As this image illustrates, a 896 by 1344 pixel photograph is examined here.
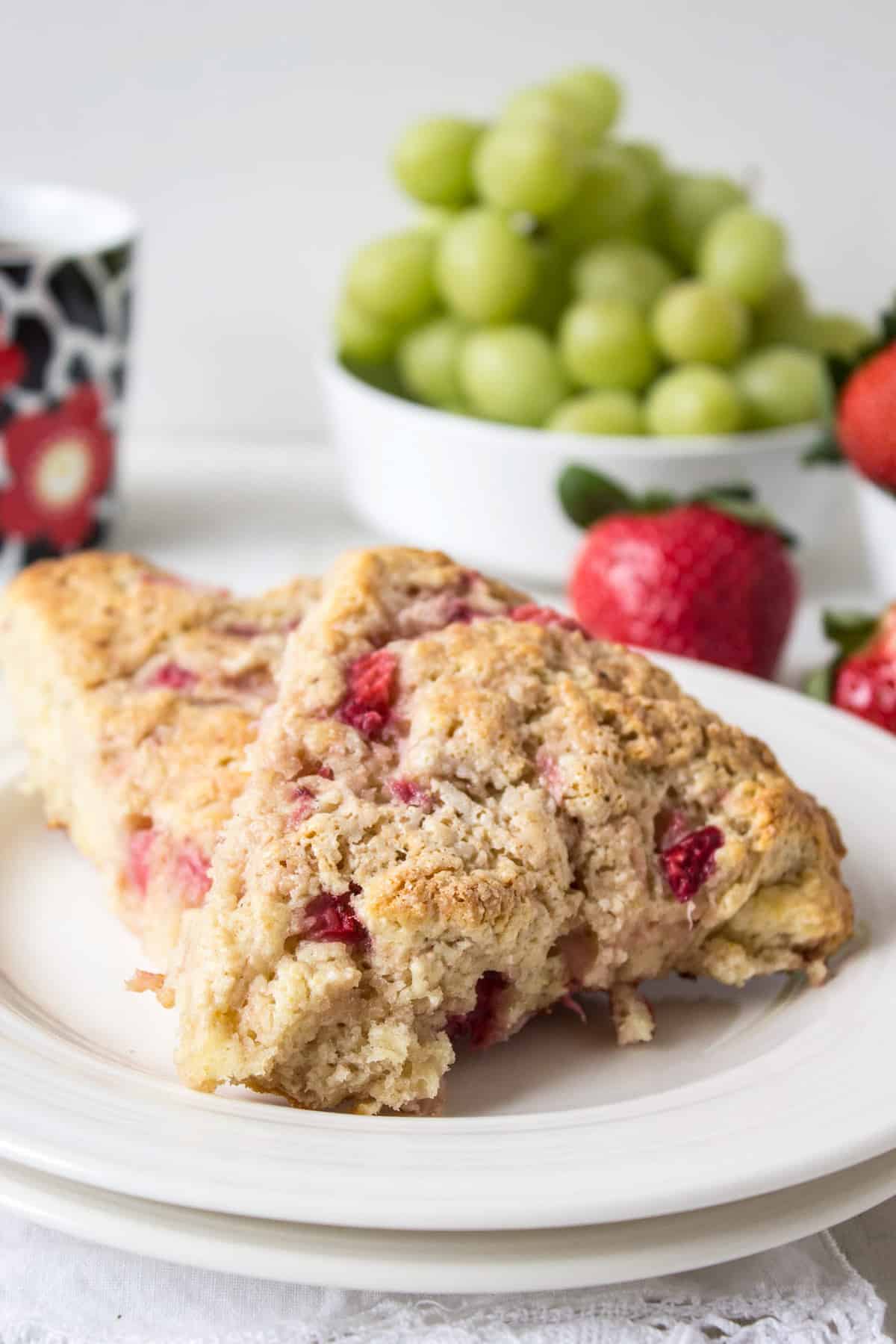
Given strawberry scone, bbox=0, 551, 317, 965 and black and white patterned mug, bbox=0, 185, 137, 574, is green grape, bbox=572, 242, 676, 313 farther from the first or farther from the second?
strawberry scone, bbox=0, 551, 317, 965

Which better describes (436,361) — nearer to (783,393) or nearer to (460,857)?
(783,393)

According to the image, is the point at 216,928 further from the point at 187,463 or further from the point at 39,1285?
the point at 187,463

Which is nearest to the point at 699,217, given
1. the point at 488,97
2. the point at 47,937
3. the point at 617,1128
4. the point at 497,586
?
the point at 488,97

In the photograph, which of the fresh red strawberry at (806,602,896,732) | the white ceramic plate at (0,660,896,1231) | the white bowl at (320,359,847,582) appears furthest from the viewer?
the white bowl at (320,359,847,582)

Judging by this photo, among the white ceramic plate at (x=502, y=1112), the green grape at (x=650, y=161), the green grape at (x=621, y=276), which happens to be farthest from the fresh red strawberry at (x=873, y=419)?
the white ceramic plate at (x=502, y=1112)

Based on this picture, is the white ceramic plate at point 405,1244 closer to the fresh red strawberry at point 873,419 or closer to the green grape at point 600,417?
the fresh red strawberry at point 873,419

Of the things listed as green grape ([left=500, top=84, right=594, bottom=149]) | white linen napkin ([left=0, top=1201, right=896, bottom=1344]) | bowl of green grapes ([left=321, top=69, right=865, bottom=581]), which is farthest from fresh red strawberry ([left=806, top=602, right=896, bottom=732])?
green grape ([left=500, top=84, right=594, bottom=149])

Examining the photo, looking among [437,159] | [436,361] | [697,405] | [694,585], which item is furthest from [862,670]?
[437,159]
